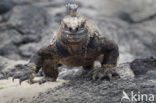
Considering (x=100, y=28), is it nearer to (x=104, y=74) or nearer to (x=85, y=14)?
(x=85, y=14)

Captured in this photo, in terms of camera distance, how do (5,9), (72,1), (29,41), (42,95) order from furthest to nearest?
(5,9) < (29,41) < (72,1) < (42,95)

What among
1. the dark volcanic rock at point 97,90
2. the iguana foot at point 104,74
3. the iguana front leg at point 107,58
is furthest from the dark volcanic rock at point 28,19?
the dark volcanic rock at point 97,90

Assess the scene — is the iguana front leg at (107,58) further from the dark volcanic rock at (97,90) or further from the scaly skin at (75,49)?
the dark volcanic rock at (97,90)

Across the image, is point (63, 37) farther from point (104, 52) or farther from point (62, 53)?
point (104, 52)

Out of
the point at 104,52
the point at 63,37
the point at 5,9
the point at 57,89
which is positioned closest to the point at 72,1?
the point at 63,37

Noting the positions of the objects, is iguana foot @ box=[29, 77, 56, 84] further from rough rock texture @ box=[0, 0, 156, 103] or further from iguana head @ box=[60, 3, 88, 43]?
iguana head @ box=[60, 3, 88, 43]

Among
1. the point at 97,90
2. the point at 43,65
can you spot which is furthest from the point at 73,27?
the point at 43,65

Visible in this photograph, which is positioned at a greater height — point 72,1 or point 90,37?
point 72,1

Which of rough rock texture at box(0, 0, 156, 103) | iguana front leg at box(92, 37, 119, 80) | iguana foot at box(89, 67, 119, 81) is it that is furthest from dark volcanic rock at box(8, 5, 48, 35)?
iguana foot at box(89, 67, 119, 81)
